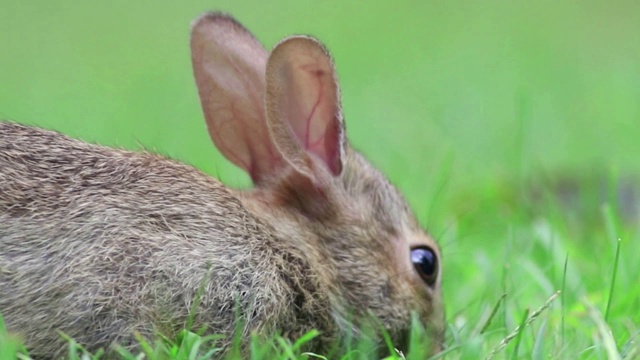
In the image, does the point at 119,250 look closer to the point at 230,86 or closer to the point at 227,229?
the point at 227,229

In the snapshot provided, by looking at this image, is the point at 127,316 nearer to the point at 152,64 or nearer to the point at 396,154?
the point at 396,154

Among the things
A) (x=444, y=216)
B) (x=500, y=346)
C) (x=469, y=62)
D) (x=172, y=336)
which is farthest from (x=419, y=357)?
(x=469, y=62)

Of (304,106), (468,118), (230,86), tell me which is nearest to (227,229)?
(304,106)

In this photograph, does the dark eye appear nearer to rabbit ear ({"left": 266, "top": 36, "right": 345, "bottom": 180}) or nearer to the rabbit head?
the rabbit head

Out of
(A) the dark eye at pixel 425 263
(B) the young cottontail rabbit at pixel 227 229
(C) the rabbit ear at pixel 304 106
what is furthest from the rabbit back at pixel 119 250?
(A) the dark eye at pixel 425 263

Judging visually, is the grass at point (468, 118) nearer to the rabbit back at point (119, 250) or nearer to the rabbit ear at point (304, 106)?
the rabbit back at point (119, 250)

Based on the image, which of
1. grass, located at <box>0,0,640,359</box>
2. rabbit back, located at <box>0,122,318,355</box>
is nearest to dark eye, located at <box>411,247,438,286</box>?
grass, located at <box>0,0,640,359</box>
